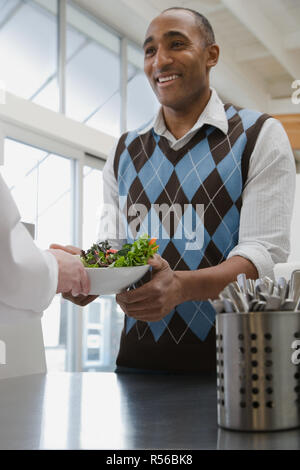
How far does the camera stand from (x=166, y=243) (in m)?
1.57

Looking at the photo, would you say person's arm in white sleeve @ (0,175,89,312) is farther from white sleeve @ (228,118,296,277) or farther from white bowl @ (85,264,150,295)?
white sleeve @ (228,118,296,277)

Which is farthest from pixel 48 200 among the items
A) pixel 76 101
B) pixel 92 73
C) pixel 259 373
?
pixel 259 373

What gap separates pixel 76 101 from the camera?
520cm

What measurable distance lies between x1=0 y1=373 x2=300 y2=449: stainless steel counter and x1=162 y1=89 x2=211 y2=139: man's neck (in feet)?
2.41

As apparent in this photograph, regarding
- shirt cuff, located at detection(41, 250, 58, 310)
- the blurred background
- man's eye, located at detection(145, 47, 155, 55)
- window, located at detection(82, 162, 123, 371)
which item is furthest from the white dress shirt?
window, located at detection(82, 162, 123, 371)

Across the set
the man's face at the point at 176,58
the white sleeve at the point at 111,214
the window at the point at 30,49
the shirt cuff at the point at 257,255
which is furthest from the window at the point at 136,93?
the shirt cuff at the point at 257,255

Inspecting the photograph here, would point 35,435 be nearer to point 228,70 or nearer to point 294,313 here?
point 294,313

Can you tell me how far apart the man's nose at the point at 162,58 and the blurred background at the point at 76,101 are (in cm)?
267

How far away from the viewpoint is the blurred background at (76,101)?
4.44 meters

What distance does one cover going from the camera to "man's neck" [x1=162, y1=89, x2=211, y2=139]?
1654 mm

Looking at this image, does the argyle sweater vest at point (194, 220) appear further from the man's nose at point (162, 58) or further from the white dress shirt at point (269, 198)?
the man's nose at point (162, 58)

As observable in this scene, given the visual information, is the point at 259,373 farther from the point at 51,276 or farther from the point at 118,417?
the point at 51,276

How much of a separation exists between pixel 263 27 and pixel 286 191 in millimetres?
4710
